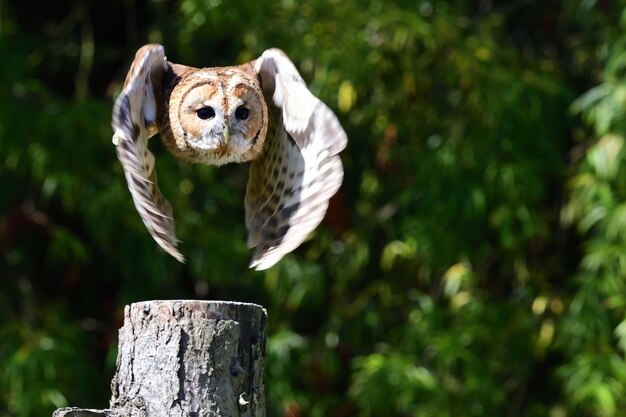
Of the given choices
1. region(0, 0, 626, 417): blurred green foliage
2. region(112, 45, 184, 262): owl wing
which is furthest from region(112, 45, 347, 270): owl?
region(0, 0, 626, 417): blurred green foliage

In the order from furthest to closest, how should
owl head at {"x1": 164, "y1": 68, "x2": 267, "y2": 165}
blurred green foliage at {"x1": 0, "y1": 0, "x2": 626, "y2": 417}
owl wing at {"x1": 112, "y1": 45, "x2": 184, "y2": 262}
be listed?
blurred green foliage at {"x1": 0, "y1": 0, "x2": 626, "y2": 417}, owl head at {"x1": 164, "y1": 68, "x2": 267, "y2": 165}, owl wing at {"x1": 112, "y1": 45, "x2": 184, "y2": 262}

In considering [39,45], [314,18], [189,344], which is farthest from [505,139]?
[189,344]

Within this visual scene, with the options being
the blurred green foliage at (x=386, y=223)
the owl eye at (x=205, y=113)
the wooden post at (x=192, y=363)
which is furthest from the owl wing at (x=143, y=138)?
the blurred green foliage at (x=386, y=223)

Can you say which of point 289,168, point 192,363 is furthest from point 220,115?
point 192,363

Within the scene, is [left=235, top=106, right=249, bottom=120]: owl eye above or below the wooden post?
above

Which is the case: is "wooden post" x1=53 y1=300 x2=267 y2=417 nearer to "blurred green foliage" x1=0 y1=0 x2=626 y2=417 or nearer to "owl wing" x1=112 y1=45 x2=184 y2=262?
"owl wing" x1=112 y1=45 x2=184 y2=262

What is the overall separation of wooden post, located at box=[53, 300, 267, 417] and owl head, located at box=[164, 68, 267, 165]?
67 cm

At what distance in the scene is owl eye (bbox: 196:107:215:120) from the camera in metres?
2.85

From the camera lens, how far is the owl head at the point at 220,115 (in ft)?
9.30

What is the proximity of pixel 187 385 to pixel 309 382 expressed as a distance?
2.36 m

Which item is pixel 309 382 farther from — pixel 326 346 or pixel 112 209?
pixel 112 209

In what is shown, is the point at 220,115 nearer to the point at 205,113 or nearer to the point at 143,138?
the point at 205,113

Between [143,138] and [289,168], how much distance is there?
0.31 meters

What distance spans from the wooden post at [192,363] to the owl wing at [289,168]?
35 cm
